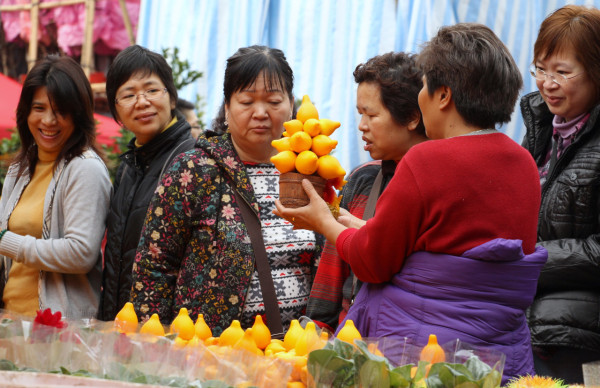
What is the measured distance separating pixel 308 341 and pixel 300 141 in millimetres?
650

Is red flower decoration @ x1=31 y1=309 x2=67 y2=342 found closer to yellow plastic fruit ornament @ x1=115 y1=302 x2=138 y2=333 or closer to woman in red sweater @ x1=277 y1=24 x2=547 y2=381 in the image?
yellow plastic fruit ornament @ x1=115 y1=302 x2=138 y2=333

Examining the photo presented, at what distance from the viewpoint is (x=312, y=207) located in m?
1.96

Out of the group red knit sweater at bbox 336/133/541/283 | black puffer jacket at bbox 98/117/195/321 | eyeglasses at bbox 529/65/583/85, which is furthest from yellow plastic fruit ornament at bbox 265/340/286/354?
eyeglasses at bbox 529/65/583/85

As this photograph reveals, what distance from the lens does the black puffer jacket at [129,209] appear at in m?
2.87

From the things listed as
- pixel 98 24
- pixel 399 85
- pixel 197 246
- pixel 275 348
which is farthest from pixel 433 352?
pixel 98 24

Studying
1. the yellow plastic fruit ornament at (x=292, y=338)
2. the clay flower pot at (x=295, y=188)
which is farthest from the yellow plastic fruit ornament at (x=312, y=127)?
the yellow plastic fruit ornament at (x=292, y=338)

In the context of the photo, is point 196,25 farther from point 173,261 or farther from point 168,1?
point 173,261

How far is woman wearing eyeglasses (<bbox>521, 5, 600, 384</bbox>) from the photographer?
223 centimetres

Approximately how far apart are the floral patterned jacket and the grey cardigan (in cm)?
49

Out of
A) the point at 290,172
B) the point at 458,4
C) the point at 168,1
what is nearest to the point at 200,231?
the point at 290,172

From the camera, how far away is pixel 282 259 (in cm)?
241

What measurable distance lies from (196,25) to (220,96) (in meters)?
0.54

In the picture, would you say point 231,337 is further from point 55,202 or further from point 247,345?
point 55,202

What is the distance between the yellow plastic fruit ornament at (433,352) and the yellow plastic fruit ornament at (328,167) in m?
0.60
